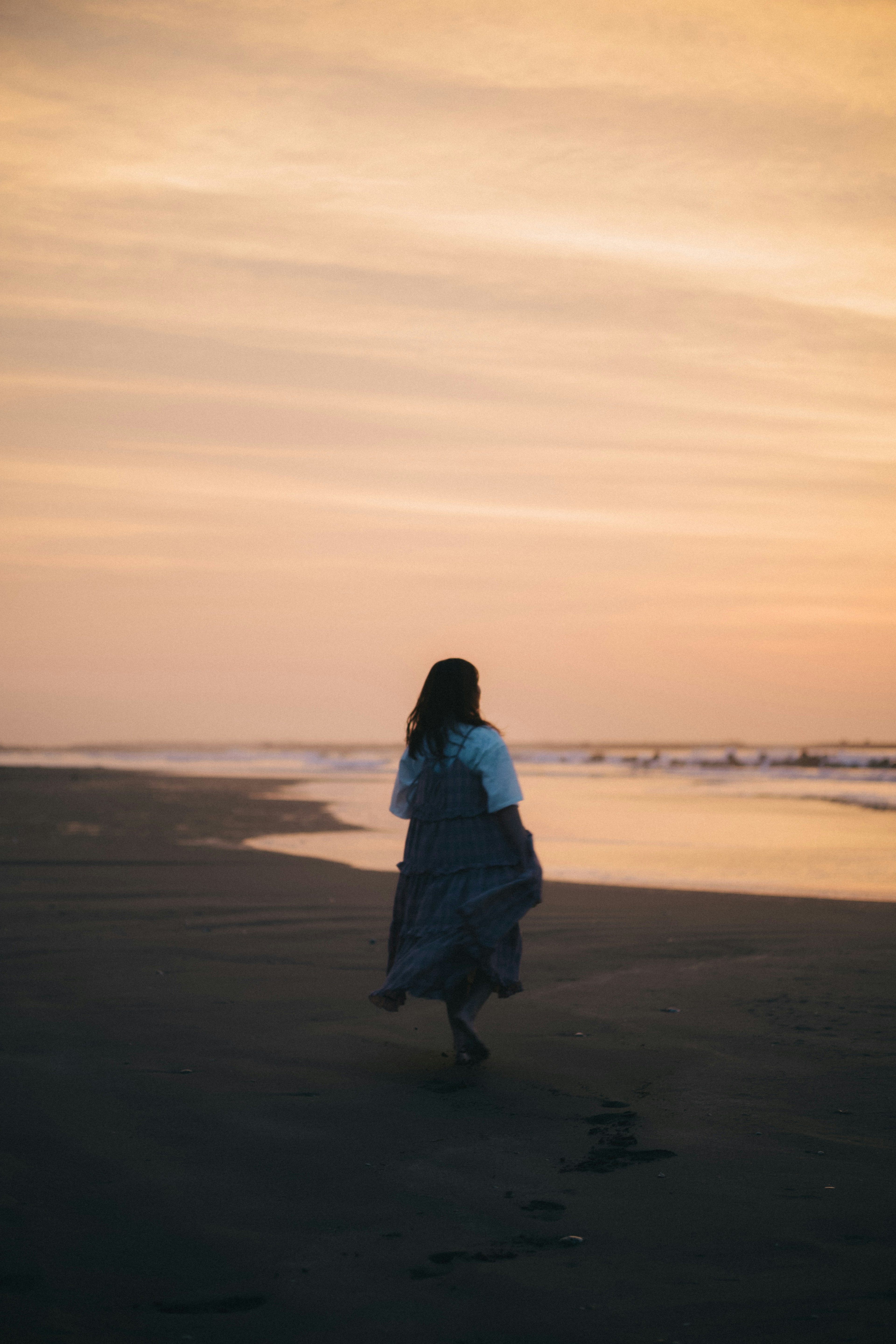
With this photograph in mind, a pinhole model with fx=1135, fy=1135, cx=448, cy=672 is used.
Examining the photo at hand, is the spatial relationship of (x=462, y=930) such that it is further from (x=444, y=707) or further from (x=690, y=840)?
(x=690, y=840)

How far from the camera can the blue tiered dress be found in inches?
190

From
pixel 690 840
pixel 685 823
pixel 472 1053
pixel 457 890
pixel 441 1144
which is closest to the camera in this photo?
pixel 441 1144

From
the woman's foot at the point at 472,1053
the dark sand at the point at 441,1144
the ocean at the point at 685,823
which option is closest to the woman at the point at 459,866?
the woman's foot at the point at 472,1053

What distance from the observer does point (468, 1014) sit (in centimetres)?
487

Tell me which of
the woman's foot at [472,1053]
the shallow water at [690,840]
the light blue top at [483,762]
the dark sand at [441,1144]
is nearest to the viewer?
the dark sand at [441,1144]

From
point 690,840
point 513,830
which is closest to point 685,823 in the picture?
point 690,840

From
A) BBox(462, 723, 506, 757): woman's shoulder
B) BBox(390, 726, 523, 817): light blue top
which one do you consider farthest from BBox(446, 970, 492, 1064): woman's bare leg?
BBox(462, 723, 506, 757): woman's shoulder

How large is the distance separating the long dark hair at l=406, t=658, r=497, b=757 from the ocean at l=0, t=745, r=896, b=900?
18.0ft

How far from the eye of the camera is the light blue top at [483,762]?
4.92m

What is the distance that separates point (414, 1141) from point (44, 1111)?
134cm

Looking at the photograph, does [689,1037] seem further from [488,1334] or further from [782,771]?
[782,771]

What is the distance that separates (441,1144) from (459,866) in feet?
4.40

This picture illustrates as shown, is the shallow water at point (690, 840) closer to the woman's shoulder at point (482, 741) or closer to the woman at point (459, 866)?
the woman at point (459, 866)

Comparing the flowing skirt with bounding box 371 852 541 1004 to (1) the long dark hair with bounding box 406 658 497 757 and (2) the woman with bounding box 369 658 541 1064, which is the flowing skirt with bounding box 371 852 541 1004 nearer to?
(2) the woman with bounding box 369 658 541 1064
